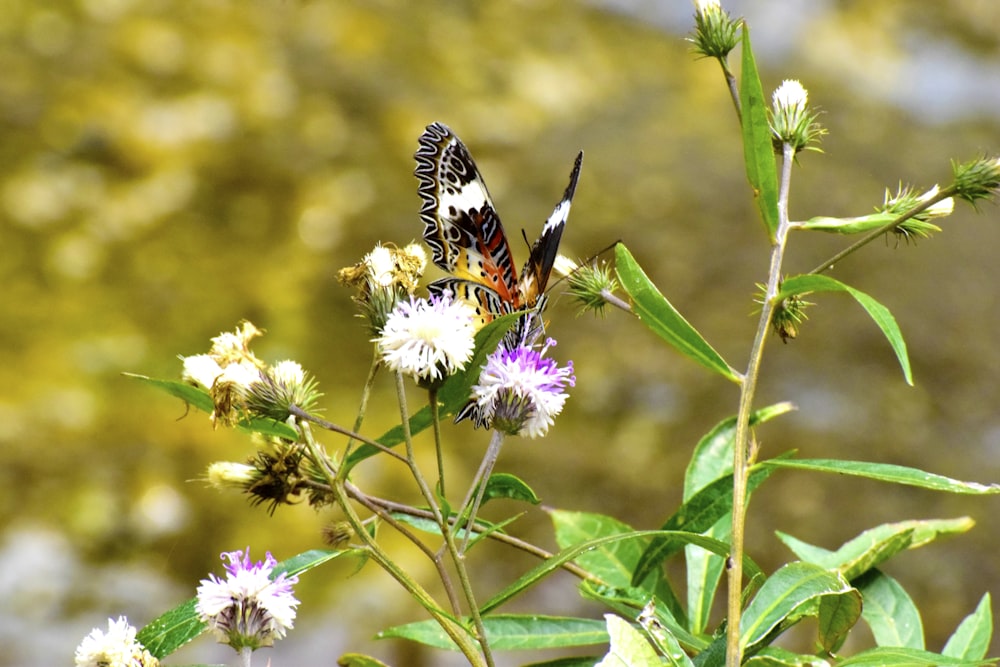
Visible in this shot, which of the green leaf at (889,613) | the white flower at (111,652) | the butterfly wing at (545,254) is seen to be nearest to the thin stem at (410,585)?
the white flower at (111,652)

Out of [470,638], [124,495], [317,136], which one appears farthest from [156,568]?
[470,638]

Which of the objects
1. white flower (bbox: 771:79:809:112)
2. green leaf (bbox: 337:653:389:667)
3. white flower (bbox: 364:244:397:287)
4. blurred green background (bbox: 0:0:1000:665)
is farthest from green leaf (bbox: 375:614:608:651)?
blurred green background (bbox: 0:0:1000:665)

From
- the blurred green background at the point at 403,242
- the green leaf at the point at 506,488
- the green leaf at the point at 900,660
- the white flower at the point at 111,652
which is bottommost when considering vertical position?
the green leaf at the point at 900,660

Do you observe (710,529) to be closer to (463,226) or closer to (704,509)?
(704,509)

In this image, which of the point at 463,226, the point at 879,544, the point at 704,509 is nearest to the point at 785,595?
the point at 704,509

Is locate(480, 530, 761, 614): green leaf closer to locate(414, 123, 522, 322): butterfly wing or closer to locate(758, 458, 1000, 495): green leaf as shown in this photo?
locate(758, 458, 1000, 495): green leaf

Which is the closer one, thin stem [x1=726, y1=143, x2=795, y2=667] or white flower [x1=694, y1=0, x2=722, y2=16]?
thin stem [x1=726, y1=143, x2=795, y2=667]

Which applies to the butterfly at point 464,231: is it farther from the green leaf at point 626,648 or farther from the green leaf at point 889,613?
the green leaf at point 889,613
